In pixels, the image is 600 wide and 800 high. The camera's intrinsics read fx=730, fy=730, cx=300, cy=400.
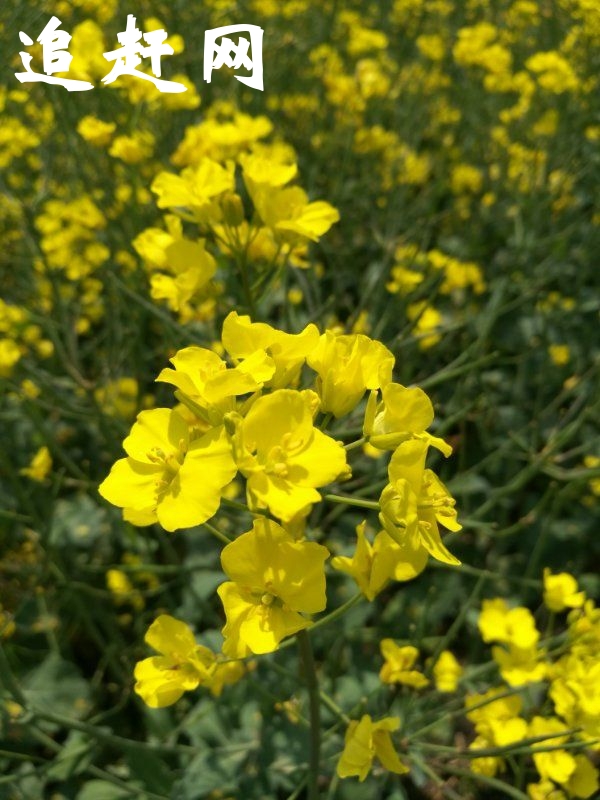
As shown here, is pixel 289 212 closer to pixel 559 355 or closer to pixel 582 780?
pixel 582 780

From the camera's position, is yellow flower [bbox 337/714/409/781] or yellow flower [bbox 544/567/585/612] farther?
yellow flower [bbox 544/567/585/612]

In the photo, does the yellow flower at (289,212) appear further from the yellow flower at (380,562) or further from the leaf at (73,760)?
the leaf at (73,760)

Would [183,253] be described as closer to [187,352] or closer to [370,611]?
[187,352]

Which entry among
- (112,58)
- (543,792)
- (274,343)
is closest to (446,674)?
(543,792)

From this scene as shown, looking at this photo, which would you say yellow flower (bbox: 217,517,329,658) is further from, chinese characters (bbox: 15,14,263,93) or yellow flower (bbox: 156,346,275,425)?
chinese characters (bbox: 15,14,263,93)

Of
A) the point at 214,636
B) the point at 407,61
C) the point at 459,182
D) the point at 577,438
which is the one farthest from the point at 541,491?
the point at 407,61

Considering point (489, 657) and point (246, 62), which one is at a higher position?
point (246, 62)

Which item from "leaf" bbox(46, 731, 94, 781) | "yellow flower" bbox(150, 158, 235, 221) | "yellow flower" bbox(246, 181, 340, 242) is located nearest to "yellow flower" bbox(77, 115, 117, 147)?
"yellow flower" bbox(150, 158, 235, 221)
